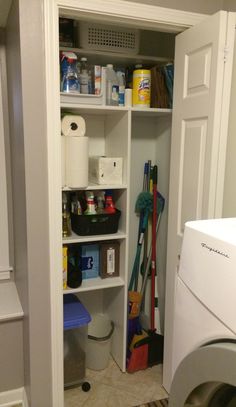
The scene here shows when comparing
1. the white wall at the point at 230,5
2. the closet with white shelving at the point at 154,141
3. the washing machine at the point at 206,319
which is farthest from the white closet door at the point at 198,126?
the washing machine at the point at 206,319

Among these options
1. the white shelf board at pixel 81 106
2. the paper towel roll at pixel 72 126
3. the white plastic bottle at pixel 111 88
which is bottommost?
the paper towel roll at pixel 72 126

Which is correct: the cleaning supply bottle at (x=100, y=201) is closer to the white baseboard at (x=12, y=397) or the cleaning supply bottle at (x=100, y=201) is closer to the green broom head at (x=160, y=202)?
the green broom head at (x=160, y=202)

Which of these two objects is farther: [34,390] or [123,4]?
[34,390]

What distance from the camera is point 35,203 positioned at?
1.56m

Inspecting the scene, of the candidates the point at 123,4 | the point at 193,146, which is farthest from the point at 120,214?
the point at 123,4

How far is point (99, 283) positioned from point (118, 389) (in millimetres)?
657

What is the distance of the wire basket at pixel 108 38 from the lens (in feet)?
6.34

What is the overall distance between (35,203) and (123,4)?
1003mm

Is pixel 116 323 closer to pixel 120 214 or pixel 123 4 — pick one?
pixel 120 214

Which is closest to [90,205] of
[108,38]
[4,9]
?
[108,38]

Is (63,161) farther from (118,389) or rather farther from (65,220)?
(118,389)

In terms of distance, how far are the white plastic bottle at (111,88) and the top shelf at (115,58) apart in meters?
0.09

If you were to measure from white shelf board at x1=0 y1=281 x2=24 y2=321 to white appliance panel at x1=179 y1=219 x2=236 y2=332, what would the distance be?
122 centimetres

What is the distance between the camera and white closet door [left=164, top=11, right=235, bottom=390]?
153 centimetres
